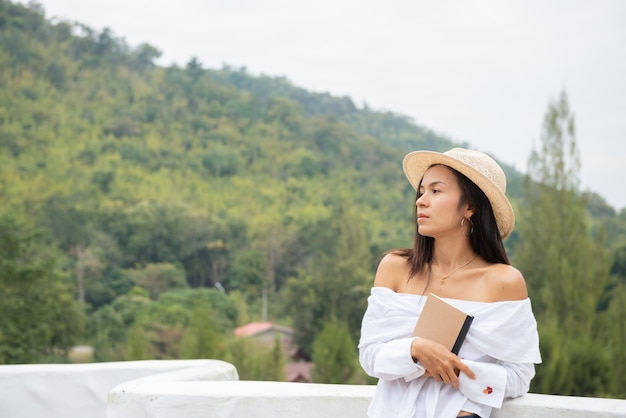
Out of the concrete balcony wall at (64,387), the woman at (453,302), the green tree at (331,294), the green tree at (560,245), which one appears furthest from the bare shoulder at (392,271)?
the green tree at (331,294)

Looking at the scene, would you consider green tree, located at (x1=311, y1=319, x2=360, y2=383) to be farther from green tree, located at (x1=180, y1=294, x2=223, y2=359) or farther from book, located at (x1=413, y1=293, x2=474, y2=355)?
book, located at (x1=413, y1=293, x2=474, y2=355)

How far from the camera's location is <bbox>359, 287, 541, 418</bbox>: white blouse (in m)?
1.40

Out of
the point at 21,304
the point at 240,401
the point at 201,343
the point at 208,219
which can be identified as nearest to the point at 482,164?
the point at 240,401

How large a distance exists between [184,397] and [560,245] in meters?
18.5

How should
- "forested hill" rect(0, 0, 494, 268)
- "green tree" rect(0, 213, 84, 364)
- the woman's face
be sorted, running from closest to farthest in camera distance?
the woman's face, "green tree" rect(0, 213, 84, 364), "forested hill" rect(0, 0, 494, 268)

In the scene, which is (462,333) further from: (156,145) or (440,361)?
(156,145)

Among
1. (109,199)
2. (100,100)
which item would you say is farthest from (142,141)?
(109,199)

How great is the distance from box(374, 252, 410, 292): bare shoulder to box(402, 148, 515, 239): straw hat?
17cm

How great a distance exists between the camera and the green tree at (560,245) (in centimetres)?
1858

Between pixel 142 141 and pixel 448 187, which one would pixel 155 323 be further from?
pixel 448 187

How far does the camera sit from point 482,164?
1.48 m

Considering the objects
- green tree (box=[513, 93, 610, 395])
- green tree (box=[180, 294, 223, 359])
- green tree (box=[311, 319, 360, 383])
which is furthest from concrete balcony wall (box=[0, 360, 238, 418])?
green tree (box=[180, 294, 223, 359])

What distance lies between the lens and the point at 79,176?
124ft

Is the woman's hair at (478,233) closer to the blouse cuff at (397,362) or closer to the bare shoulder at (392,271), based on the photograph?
the bare shoulder at (392,271)
